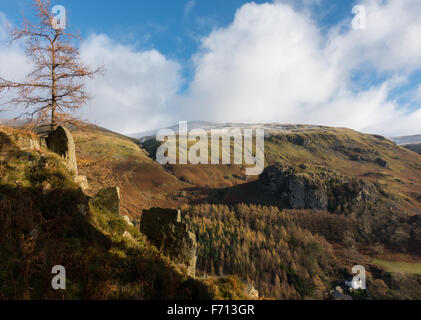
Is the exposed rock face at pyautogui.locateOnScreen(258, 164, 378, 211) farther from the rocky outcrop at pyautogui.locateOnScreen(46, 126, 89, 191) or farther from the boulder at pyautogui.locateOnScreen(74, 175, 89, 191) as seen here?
the rocky outcrop at pyautogui.locateOnScreen(46, 126, 89, 191)

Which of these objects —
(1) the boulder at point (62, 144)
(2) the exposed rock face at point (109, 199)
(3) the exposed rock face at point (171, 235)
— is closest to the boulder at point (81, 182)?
(1) the boulder at point (62, 144)

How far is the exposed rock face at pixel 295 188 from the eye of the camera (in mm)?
138000

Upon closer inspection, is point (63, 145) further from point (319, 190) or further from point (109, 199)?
point (319, 190)

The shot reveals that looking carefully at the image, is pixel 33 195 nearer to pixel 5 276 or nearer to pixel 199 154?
pixel 5 276

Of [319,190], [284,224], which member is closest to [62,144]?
[284,224]

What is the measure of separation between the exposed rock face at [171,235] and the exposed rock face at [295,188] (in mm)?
146243

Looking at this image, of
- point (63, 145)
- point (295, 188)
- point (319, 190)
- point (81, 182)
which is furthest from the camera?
point (295, 188)

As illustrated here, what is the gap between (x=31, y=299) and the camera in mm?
5387

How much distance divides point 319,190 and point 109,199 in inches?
5906

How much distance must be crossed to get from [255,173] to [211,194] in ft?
189

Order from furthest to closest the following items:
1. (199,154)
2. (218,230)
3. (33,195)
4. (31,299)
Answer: (199,154), (218,230), (33,195), (31,299)

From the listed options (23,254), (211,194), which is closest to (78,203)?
(23,254)

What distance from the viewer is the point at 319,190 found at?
454ft

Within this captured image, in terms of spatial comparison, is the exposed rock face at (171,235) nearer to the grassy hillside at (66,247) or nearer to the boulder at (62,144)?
the grassy hillside at (66,247)
